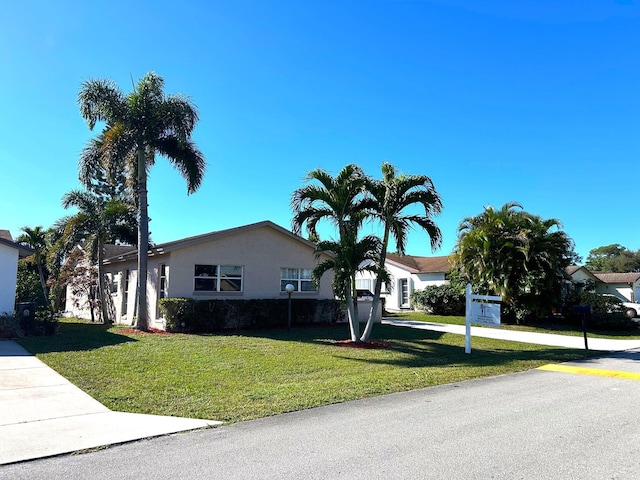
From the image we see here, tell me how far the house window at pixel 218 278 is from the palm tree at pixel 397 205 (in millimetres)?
6356

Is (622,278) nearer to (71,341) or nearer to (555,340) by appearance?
(555,340)

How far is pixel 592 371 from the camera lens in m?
9.59

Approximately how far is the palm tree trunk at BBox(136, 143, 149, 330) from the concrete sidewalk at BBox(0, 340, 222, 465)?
8.23 meters

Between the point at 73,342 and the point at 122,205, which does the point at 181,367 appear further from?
the point at 122,205

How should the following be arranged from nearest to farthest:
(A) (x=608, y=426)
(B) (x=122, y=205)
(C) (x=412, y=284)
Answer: (A) (x=608, y=426) < (B) (x=122, y=205) < (C) (x=412, y=284)

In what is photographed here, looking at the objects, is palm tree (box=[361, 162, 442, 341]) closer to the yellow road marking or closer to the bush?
the yellow road marking

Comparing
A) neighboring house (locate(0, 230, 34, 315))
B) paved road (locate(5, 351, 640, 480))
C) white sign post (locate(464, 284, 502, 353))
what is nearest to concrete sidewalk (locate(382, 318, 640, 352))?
white sign post (locate(464, 284, 502, 353))

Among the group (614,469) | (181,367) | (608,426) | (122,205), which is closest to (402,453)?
(614,469)

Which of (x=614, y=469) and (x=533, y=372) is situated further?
(x=533, y=372)

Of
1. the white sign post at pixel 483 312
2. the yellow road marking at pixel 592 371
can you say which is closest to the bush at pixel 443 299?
the white sign post at pixel 483 312

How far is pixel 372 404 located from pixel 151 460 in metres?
3.31

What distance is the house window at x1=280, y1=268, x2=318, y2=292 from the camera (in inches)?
744

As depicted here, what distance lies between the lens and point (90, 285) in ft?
71.9

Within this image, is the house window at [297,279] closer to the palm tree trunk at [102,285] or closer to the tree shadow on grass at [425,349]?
the tree shadow on grass at [425,349]
